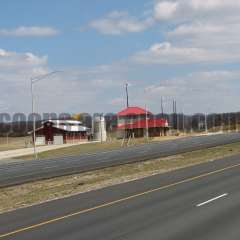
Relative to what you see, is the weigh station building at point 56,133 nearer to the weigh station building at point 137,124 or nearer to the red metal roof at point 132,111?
the weigh station building at point 137,124

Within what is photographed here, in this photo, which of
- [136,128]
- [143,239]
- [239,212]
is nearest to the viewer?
[143,239]

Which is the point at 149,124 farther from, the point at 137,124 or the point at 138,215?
the point at 138,215

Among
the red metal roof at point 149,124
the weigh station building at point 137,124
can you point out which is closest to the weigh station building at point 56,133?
the weigh station building at point 137,124

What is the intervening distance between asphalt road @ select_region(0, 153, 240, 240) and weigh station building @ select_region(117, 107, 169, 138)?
10672 centimetres

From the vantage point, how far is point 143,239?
38.9 ft

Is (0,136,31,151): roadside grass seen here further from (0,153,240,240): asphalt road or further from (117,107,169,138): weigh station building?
(0,153,240,240): asphalt road

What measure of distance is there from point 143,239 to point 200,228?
1.70 metres

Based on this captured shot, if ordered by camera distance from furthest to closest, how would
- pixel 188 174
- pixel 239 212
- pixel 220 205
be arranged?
pixel 188 174, pixel 220 205, pixel 239 212

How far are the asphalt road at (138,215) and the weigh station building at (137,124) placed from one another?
107 meters

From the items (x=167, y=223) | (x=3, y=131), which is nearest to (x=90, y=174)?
(x=167, y=223)

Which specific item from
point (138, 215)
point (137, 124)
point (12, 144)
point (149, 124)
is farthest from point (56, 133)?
point (138, 215)

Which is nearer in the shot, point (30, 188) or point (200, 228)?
point (200, 228)

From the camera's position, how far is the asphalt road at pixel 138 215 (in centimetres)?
1273

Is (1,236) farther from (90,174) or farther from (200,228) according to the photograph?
(90,174)
